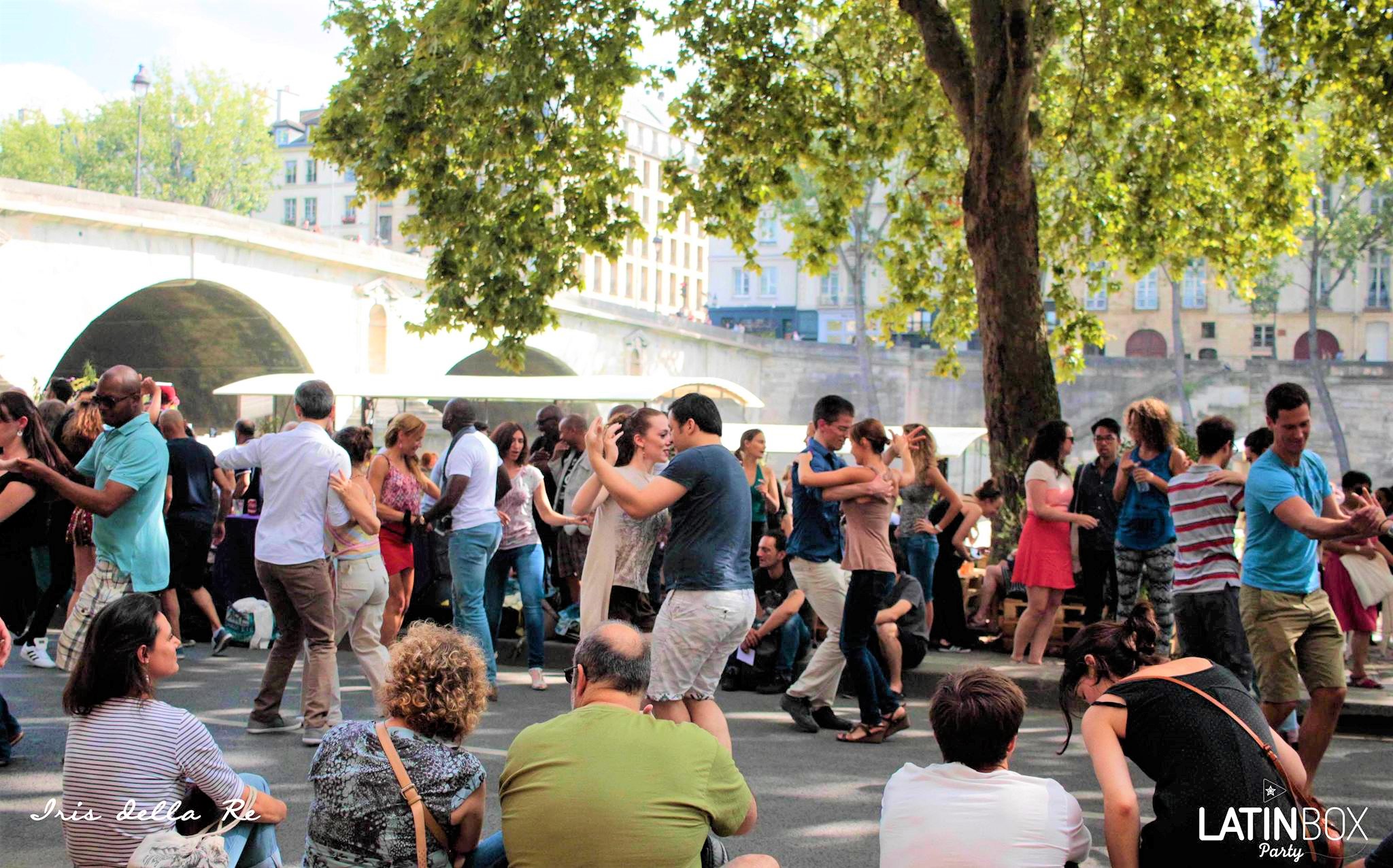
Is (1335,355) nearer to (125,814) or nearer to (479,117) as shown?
(479,117)

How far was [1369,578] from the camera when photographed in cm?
918

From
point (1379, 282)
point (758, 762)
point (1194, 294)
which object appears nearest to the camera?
point (758, 762)

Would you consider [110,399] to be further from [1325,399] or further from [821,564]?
[1325,399]

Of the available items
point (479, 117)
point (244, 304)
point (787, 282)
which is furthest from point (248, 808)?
point (787, 282)

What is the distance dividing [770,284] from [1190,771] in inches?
3094

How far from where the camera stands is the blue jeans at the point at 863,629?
23.7ft

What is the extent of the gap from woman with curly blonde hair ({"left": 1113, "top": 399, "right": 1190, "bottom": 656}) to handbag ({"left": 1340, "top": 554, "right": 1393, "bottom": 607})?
1.40m

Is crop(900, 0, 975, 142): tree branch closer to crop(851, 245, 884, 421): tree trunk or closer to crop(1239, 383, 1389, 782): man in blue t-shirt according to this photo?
crop(1239, 383, 1389, 782): man in blue t-shirt

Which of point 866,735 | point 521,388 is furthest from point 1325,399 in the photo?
point 866,735

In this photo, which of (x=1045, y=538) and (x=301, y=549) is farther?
(x=1045, y=538)

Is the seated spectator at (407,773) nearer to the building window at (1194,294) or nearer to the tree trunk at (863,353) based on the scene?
the tree trunk at (863,353)

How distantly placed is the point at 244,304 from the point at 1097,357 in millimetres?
30415

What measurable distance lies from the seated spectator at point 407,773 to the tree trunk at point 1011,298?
330 inches

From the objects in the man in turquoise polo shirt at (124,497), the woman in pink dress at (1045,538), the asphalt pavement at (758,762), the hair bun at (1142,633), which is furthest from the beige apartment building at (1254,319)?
the hair bun at (1142,633)
